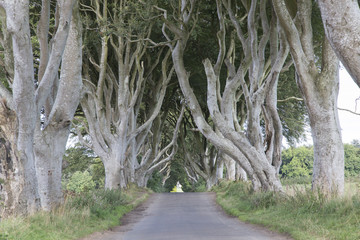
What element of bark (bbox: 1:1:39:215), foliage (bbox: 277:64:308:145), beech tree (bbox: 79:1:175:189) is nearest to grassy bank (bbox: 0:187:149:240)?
bark (bbox: 1:1:39:215)

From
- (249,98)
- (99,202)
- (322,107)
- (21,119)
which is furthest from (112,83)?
(322,107)

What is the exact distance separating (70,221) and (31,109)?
273 centimetres

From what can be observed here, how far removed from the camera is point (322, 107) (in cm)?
1068

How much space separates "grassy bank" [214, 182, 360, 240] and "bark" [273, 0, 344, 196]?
0.68m

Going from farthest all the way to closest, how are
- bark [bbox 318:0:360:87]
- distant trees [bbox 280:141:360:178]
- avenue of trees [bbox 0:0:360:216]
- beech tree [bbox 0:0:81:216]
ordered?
1. distant trees [bbox 280:141:360:178]
2. avenue of trees [bbox 0:0:360:216]
3. beech tree [bbox 0:0:81:216]
4. bark [bbox 318:0:360:87]

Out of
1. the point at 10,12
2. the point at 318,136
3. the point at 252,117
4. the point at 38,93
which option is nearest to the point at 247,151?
the point at 252,117

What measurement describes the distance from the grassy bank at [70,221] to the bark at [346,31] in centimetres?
633

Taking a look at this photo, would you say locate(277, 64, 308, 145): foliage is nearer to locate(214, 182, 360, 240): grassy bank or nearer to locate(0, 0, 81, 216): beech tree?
locate(214, 182, 360, 240): grassy bank

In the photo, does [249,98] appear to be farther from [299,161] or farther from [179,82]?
[299,161]

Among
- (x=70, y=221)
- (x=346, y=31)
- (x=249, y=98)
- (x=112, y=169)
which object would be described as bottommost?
(x=70, y=221)

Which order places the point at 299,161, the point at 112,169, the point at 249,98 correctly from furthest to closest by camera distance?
the point at 299,161, the point at 112,169, the point at 249,98

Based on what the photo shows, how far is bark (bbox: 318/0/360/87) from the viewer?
6.67 m

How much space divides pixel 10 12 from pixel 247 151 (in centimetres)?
922

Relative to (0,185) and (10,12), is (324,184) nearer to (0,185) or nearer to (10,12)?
(0,185)
